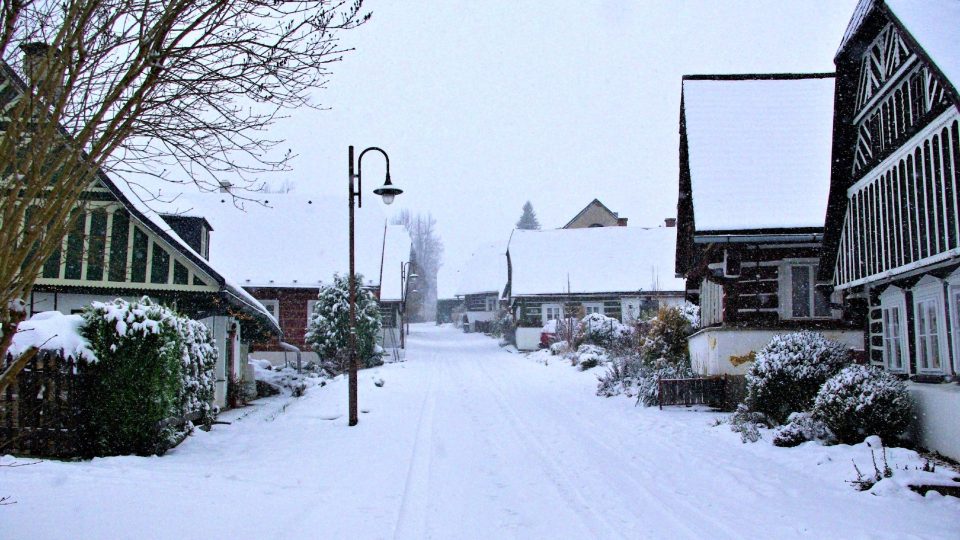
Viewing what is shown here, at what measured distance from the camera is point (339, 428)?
44.3 ft

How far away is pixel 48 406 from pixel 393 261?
32.0 metres

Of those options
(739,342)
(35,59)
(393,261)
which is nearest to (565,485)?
(35,59)

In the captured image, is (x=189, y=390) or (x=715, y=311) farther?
(x=715, y=311)

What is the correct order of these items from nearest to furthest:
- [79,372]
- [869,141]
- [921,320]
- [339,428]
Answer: [79,372] < [921,320] < [869,141] < [339,428]

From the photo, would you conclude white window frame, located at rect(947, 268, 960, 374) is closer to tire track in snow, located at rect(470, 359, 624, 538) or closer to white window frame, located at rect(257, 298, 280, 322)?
tire track in snow, located at rect(470, 359, 624, 538)

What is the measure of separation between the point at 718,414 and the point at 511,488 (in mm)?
7860

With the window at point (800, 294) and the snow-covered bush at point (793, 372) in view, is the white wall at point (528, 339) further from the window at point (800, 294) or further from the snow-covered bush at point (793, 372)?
the snow-covered bush at point (793, 372)

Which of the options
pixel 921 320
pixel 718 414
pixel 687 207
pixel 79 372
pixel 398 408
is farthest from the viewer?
pixel 687 207

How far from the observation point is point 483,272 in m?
68.9

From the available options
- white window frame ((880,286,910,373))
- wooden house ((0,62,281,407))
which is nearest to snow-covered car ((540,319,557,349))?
wooden house ((0,62,281,407))

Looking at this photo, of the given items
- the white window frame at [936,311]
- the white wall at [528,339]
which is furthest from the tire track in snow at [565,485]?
the white wall at [528,339]

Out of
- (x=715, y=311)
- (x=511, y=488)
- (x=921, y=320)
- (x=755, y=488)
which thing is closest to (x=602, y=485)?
(x=511, y=488)

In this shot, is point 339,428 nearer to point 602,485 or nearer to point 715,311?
point 602,485

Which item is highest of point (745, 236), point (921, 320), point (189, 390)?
point (745, 236)
